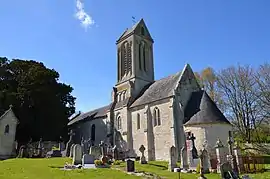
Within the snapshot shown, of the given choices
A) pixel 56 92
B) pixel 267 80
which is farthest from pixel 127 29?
pixel 267 80

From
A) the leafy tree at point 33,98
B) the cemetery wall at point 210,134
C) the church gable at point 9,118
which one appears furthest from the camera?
the leafy tree at point 33,98

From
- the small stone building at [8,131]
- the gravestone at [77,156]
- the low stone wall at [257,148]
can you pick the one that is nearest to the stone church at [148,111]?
the low stone wall at [257,148]

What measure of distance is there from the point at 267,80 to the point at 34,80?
30.1 metres

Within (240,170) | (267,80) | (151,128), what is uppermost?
(267,80)

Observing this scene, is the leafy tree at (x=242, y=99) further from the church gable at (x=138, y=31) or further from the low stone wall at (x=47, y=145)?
Result: the low stone wall at (x=47, y=145)

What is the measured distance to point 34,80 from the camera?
38594mm

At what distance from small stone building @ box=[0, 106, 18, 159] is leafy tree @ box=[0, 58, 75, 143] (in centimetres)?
157

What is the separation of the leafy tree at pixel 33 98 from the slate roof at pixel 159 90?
38.1 feet

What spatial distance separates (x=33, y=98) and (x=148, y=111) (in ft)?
51.9

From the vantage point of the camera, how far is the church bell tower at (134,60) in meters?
39.6

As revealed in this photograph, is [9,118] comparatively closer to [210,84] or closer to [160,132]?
[160,132]

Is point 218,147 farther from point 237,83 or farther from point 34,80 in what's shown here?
point 34,80

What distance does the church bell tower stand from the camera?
130 ft

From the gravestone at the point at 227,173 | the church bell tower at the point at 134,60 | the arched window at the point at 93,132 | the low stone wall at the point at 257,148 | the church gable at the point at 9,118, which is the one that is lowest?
the gravestone at the point at 227,173
